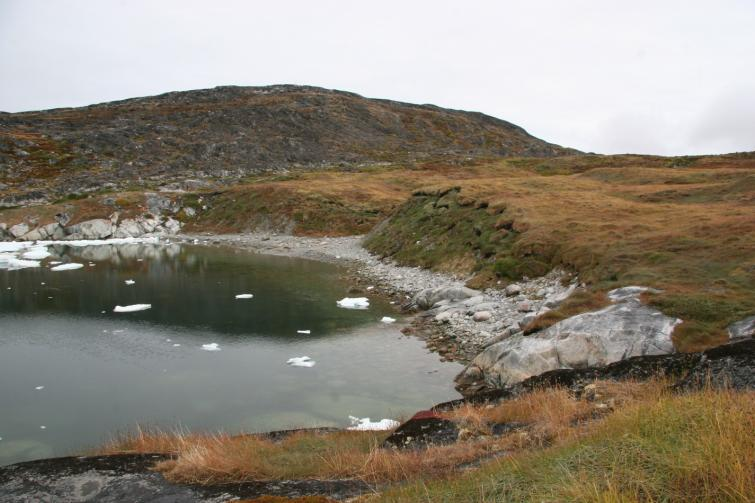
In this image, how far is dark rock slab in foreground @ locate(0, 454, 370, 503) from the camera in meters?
9.32

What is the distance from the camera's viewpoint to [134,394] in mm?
21688

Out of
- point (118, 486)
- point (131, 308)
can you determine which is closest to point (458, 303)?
point (131, 308)

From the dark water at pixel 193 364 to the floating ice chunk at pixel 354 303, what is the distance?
554 millimetres

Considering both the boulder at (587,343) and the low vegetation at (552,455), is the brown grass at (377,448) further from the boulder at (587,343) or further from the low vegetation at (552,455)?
the boulder at (587,343)

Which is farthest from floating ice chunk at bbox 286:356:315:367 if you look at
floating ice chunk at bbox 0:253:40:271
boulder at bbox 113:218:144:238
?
boulder at bbox 113:218:144:238

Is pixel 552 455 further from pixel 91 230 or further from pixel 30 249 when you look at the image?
pixel 91 230

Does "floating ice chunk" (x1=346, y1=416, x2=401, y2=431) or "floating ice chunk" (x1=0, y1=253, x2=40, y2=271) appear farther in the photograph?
"floating ice chunk" (x1=0, y1=253, x2=40, y2=271)

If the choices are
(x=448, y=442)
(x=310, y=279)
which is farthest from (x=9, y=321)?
(x=448, y=442)

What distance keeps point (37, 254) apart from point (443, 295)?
55.1m

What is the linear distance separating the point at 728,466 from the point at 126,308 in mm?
37513

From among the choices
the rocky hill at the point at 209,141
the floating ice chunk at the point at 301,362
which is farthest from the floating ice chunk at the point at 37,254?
the floating ice chunk at the point at 301,362

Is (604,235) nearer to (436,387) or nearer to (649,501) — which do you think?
(436,387)

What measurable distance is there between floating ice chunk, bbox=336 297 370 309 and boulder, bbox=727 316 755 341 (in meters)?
Result: 22.3

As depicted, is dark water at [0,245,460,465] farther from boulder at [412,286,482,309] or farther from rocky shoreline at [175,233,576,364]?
boulder at [412,286,482,309]
